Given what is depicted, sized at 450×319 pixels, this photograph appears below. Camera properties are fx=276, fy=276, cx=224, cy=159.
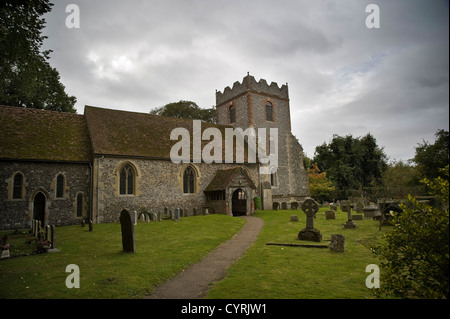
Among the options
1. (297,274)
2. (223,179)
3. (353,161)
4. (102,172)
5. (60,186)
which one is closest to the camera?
(297,274)

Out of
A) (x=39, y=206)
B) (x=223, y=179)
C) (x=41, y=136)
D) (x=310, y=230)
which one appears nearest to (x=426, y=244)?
(x=310, y=230)

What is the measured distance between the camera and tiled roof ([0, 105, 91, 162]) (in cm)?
1742

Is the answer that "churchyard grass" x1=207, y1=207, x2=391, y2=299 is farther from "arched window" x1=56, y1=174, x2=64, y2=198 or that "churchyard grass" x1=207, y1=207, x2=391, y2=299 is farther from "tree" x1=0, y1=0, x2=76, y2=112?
"arched window" x1=56, y1=174, x2=64, y2=198

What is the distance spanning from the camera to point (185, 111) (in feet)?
140

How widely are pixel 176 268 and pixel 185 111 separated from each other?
36.7 m

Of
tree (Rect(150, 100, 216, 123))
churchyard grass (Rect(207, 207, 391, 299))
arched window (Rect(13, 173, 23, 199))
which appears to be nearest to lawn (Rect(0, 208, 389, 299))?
churchyard grass (Rect(207, 207, 391, 299))

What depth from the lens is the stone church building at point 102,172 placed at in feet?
56.3

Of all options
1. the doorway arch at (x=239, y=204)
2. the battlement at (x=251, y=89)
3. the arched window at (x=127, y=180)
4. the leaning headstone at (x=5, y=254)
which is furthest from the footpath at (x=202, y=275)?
the battlement at (x=251, y=89)

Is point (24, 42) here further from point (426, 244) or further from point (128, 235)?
A: point (426, 244)

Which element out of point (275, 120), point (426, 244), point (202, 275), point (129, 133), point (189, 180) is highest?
point (275, 120)

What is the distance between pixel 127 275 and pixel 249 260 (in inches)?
147

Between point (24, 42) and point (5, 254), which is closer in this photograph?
point (5, 254)
